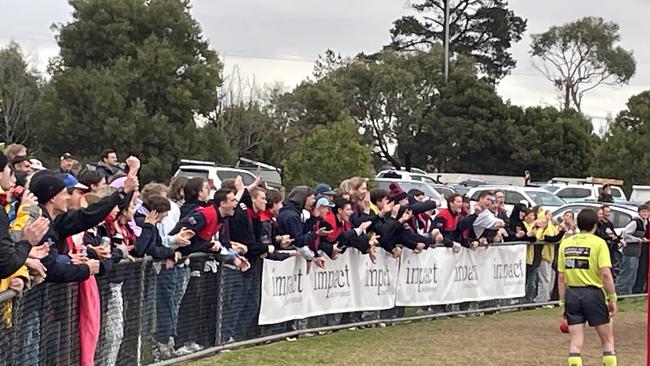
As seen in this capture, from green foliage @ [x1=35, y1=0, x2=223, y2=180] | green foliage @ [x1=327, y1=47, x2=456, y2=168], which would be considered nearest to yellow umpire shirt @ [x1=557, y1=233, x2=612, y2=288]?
green foliage @ [x1=35, y1=0, x2=223, y2=180]

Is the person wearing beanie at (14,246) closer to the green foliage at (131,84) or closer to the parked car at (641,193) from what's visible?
the parked car at (641,193)

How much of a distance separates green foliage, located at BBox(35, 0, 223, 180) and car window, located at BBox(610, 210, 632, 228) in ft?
80.0

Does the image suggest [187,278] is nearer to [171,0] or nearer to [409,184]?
[409,184]

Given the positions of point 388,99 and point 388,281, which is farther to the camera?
point 388,99

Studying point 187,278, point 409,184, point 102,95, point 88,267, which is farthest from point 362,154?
point 88,267

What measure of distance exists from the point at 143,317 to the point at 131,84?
1513 inches

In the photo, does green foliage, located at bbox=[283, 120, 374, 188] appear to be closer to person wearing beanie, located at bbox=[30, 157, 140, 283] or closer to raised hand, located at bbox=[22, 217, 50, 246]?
person wearing beanie, located at bbox=[30, 157, 140, 283]

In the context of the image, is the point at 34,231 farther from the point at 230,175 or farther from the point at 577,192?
the point at 577,192

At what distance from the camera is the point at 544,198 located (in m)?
34.6

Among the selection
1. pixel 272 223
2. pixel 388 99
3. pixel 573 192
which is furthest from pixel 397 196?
pixel 388 99

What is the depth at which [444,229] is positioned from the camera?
17.2 metres

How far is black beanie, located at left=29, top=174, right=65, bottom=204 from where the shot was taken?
8195 mm

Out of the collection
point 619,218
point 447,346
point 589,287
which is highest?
point 589,287

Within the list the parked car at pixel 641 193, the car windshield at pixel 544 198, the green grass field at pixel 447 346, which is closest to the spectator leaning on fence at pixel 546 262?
the green grass field at pixel 447 346
